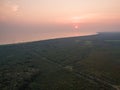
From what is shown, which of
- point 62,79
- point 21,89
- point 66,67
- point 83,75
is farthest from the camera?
point 66,67

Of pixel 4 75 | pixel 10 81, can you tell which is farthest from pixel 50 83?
pixel 4 75

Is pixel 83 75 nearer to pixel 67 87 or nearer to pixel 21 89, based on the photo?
pixel 67 87

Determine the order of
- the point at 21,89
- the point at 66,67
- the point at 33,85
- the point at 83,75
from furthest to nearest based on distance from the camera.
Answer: the point at 66,67
the point at 83,75
the point at 33,85
the point at 21,89

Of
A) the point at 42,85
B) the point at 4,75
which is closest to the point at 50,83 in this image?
the point at 42,85

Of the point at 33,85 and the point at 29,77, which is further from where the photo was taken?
the point at 29,77

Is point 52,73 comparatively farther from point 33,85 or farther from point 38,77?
point 33,85

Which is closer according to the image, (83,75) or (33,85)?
(33,85)

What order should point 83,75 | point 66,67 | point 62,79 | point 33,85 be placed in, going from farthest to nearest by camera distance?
1. point 66,67
2. point 83,75
3. point 62,79
4. point 33,85

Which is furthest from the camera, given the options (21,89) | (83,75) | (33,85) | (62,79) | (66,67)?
(66,67)
